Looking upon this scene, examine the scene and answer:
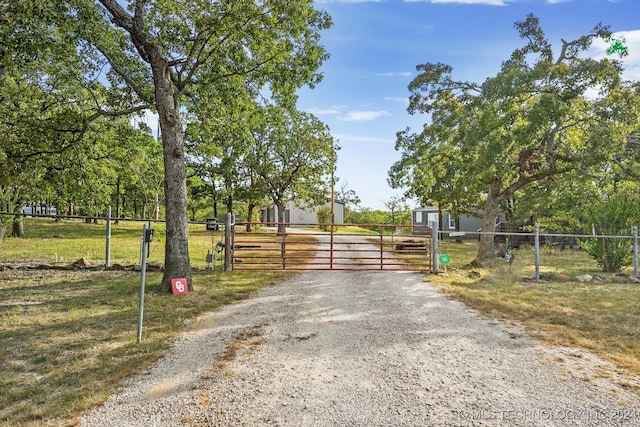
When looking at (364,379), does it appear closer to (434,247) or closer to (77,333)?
(77,333)

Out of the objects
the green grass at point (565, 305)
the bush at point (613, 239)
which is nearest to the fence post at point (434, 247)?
the green grass at point (565, 305)

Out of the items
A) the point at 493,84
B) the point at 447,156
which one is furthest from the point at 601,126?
the point at 447,156

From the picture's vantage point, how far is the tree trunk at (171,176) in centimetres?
812

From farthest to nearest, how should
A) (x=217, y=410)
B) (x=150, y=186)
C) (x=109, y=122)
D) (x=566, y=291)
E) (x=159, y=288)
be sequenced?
(x=150, y=186) < (x=109, y=122) < (x=566, y=291) < (x=159, y=288) < (x=217, y=410)

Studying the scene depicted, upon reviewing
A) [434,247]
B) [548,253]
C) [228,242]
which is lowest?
[548,253]

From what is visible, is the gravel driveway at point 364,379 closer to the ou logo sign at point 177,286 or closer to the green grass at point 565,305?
the green grass at point 565,305

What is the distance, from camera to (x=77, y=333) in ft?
17.5

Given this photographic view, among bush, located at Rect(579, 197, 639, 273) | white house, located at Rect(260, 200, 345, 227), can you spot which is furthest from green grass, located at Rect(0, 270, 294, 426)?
white house, located at Rect(260, 200, 345, 227)

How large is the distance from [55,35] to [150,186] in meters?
23.5

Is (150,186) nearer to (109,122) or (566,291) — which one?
(109,122)

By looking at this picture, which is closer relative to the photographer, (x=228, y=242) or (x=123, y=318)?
(x=123, y=318)

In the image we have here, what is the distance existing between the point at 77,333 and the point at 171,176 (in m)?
3.69

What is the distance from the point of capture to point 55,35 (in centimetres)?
852

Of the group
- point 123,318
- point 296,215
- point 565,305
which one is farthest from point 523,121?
point 296,215
